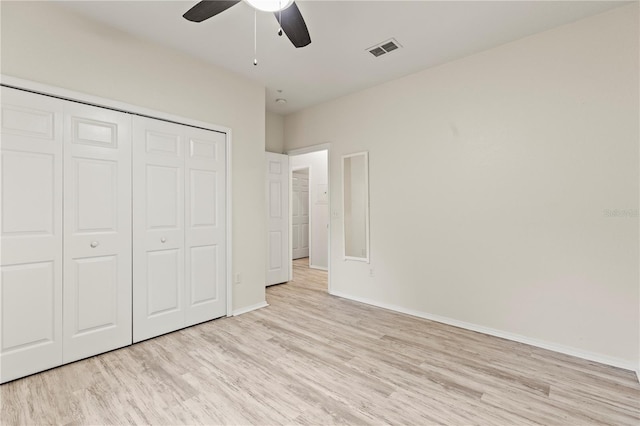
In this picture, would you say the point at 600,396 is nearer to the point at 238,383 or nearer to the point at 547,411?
the point at 547,411

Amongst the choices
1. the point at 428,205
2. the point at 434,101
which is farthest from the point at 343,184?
the point at 434,101

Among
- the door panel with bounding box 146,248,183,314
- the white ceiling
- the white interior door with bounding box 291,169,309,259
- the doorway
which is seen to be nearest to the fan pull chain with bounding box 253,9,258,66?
the white ceiling

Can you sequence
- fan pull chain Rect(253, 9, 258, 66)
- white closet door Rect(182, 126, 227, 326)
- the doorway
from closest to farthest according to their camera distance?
1. fan pull chain Rect(253, 9, 258, 66)
2. white closet door Rect(182, 126, 227, 326)
3. the doorway

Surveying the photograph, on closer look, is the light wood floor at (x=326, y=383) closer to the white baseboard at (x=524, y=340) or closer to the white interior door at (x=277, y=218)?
the white baseboard at (x=524, y=340)

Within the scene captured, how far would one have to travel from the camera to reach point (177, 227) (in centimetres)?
307

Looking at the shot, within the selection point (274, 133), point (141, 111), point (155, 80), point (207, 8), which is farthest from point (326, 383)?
point (274, 133)

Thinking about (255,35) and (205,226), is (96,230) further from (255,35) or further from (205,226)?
(255,35)

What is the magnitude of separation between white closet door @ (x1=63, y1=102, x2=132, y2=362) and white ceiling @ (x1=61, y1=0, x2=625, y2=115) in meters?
0.86

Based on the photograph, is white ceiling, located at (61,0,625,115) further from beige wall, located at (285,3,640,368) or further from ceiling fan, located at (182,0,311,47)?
ceiling fan, located at (182,0,311,47)

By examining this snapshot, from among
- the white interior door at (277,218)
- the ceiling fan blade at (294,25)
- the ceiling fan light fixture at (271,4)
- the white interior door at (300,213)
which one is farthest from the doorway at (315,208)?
the ceiling fan light fixture at (271,4)

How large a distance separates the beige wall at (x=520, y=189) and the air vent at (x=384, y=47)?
696 mm

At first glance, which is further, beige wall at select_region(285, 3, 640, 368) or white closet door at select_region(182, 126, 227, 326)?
white closet door at select_region(182, 126, 227, 326)

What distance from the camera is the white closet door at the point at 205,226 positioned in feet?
10.4

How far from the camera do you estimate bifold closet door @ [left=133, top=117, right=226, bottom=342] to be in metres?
2.83
